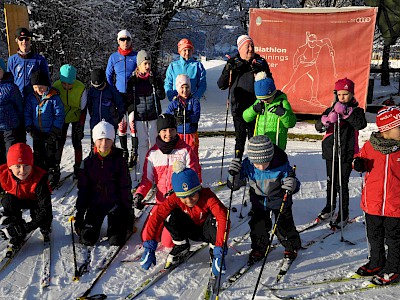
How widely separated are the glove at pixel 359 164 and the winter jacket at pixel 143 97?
116 inches

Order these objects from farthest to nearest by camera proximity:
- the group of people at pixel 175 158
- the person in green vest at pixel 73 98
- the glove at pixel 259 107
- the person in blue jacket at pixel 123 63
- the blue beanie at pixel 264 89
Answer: the person in blue jacket at pixel 123 63
the person in green vest at pixel 73 98
the glove at pixel 259 107
the blue beanie at pixel 264 89
the group of people at pixel 175 158

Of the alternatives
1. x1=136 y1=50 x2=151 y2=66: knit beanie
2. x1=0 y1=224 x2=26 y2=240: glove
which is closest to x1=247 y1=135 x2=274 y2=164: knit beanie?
x1=0 y1=224 x2=26 y2=240: glove

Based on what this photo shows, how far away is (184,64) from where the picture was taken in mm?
5641

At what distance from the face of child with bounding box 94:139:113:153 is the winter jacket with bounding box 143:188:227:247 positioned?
2.82 ft

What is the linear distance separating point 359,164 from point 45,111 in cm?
369

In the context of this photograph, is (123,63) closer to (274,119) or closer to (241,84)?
(241,84)

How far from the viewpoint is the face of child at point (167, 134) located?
13.7 ft

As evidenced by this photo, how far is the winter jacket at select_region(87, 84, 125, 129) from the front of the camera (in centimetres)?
554

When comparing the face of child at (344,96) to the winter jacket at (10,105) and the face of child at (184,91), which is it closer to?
the face of child at (184,91)

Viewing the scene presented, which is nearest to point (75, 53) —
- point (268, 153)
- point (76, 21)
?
point (76, 21)

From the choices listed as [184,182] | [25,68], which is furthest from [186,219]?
[25,68]

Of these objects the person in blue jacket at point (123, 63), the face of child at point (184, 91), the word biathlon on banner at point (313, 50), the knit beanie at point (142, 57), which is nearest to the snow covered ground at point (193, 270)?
the face of child at point (184, 91)

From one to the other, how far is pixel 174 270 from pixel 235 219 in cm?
128

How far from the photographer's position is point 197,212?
3.64 m
